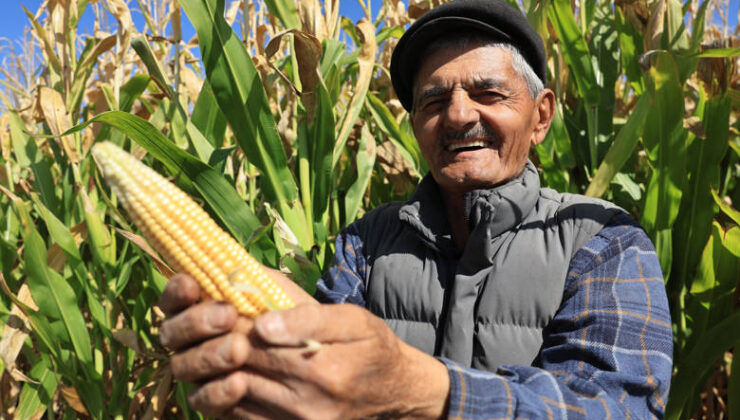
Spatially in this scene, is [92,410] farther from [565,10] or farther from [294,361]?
[565,10]

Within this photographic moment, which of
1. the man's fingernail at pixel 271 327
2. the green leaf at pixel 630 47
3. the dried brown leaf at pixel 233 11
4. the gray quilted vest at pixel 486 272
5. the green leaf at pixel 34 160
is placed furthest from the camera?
the dried brown leaf at pixel 233 11

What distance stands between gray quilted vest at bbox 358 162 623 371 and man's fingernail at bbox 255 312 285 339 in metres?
0.61

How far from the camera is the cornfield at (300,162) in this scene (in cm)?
139

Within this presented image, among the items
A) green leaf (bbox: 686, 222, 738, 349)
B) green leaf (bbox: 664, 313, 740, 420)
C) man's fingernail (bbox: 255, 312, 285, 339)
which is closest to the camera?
man's fingernail (bbox: 255, 312, 285, 339)

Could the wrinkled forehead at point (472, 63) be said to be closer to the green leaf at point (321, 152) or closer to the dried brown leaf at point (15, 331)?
the green leaf at point (321, 152)

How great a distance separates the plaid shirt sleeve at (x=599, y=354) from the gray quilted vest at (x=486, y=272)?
0.05m

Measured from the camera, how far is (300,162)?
1.55 meters

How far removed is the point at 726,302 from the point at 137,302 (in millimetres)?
1919

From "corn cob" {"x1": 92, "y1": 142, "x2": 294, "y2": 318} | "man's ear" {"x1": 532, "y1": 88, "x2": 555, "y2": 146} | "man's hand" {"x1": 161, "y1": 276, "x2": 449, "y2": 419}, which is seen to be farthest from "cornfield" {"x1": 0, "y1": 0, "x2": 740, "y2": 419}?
"man's hand" {"x1": 161, "y1": 276, "x2": 449, "y2": 419}

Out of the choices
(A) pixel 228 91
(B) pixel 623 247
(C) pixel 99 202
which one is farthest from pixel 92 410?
(B) pixel 623 247

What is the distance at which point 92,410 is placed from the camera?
1.82 m

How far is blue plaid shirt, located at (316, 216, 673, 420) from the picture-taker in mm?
876

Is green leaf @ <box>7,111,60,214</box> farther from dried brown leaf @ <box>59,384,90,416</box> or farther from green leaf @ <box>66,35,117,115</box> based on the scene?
dried brown leaf @ <box>59,384,90,416</box>

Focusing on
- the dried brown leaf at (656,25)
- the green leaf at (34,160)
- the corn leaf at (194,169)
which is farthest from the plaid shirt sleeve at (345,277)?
the green leaf at (34,160)
